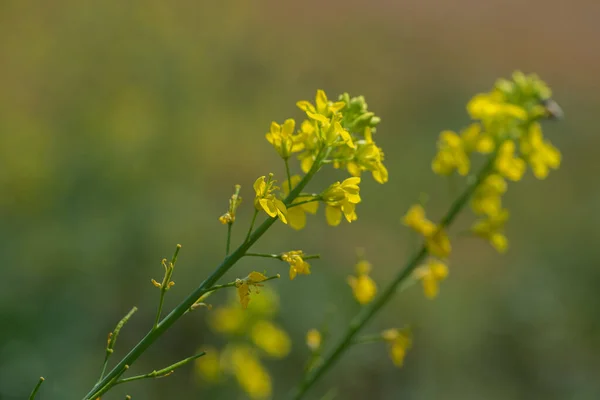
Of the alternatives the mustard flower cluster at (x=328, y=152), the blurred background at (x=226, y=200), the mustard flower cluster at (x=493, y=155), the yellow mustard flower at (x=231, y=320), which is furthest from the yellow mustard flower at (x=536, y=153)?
the yellow mustard flower at (x=231, y=320)

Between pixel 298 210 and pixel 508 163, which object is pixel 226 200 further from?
pixel 298 210

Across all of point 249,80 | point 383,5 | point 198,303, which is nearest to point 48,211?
point 198,303

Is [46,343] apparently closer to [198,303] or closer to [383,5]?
[198,303]

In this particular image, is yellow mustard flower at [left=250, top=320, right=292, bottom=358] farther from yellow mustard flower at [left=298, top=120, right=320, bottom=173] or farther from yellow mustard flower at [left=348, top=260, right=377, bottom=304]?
yellow mustard flower at [left=298, top=120, right=320, bottom=173]

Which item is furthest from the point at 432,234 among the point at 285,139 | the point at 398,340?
the point at 285,139

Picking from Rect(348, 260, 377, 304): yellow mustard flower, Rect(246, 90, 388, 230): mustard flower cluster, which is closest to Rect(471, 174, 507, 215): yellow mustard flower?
Rect(348, 260, 377, 304): yellow mustard flower

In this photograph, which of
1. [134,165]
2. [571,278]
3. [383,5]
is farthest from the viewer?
[383,5]

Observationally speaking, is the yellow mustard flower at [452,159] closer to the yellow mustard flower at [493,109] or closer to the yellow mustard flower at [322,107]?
the yellow mustard flower at [493,109]

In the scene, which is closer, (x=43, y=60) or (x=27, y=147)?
(x=27, y=147)
